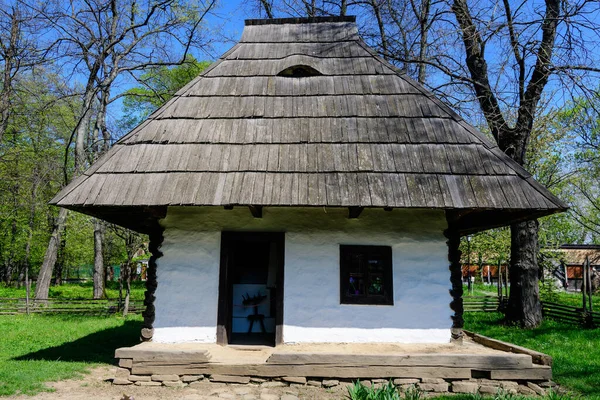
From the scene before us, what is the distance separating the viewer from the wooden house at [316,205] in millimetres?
5266

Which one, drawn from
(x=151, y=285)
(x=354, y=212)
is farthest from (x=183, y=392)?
(x=354, y=212)

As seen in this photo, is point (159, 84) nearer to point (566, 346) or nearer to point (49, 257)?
point (49, 257)

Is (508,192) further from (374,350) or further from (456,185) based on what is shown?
(374,350)

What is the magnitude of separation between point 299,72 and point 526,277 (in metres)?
7.03

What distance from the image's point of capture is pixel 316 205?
5.05m

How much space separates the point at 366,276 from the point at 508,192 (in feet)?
7.30

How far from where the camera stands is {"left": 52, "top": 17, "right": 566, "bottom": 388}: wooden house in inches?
207

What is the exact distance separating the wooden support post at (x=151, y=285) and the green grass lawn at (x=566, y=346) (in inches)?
221

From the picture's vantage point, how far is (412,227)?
19.5 ft

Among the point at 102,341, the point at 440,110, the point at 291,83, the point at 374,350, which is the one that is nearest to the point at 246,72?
the point at 291,83

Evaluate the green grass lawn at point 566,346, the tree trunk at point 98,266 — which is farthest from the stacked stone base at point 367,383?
the tree trunk at point 98,266

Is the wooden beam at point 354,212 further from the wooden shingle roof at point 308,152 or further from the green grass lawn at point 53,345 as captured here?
the green grass lawn at point 53,345

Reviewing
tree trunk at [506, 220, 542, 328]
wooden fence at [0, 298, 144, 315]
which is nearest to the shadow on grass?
wooden fence at [0, 298, 144, 315]

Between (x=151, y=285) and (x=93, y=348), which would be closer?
(x=151, y=285)
